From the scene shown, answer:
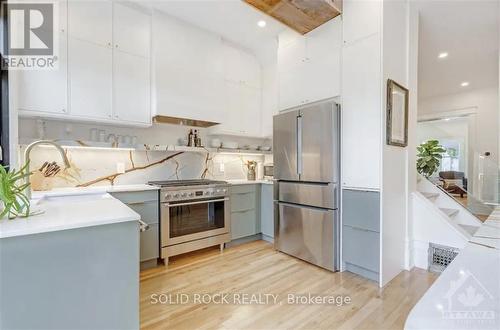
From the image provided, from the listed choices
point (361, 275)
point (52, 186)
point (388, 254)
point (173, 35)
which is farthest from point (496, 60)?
point (52, 186)

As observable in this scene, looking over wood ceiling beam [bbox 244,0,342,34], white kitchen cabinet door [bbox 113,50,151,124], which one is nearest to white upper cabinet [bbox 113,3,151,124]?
white kitchen cabinet door [bbox 113,50,151,124]

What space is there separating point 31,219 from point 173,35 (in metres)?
2.66

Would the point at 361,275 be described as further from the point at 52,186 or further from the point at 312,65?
the point at 52,186

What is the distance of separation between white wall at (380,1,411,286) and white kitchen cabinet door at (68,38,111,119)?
2.87 metres

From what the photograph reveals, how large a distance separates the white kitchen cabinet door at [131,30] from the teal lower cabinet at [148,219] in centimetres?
166

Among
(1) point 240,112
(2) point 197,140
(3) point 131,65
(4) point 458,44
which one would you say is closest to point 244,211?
(2) point 197,140

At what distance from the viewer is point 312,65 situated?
2955 mm

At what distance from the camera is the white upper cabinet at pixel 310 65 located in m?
2.73

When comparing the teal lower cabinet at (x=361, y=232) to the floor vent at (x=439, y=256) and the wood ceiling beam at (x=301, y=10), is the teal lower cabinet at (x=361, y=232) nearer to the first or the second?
the floor vent at (x=439, y=256)

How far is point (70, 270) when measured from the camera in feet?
3.87

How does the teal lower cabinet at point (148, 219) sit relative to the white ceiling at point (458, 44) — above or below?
below

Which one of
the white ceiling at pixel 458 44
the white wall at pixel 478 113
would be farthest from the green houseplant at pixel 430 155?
the white ceiling at pixel 458 44

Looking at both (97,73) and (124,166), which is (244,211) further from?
(97,73)

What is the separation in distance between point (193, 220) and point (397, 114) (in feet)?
8.60
